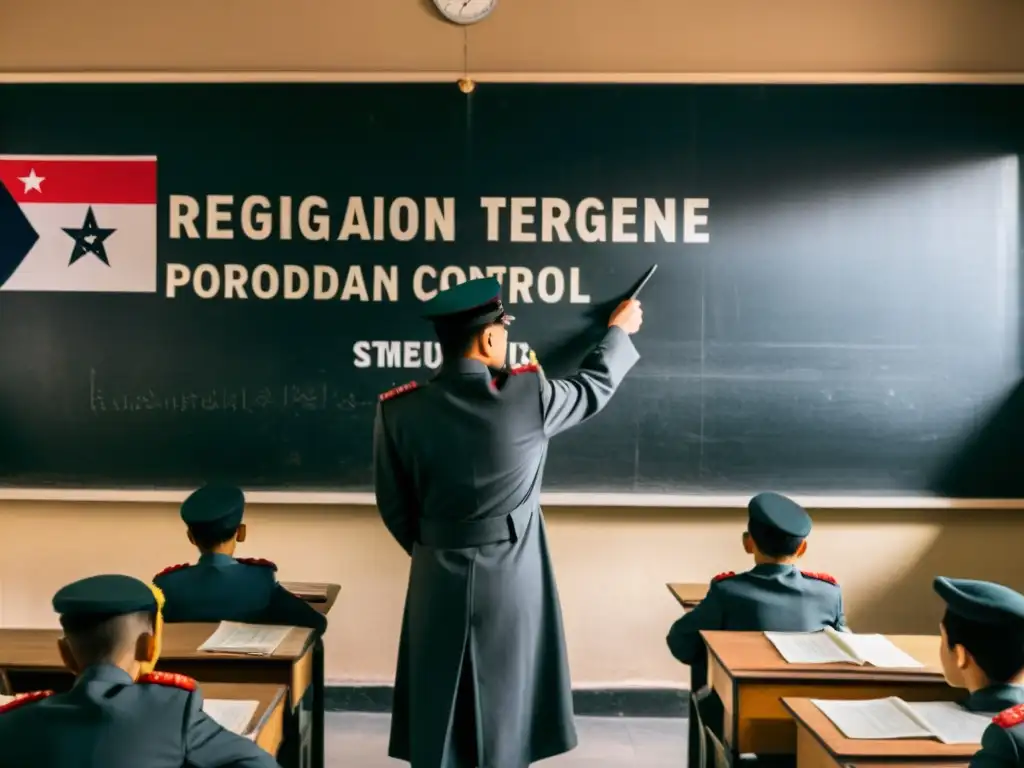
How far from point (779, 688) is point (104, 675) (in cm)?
126

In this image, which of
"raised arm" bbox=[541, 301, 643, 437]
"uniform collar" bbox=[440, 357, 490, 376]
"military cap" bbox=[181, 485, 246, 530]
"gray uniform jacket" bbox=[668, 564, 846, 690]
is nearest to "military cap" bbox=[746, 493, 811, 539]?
"gray uniform jacket" bbox=[668, 564, 846, 690]

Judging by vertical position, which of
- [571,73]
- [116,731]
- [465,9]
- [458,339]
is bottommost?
[116,731]

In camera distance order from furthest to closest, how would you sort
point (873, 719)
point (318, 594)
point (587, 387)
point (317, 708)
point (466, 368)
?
point (318, 594), point (317, 708), point (587, 387), point (466, 368), point (873, 719)

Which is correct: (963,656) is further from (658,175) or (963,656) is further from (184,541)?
(184,541)

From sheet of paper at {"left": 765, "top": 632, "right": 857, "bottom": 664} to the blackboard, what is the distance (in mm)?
1144

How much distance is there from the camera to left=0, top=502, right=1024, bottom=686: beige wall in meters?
2.98

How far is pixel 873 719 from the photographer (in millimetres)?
1345

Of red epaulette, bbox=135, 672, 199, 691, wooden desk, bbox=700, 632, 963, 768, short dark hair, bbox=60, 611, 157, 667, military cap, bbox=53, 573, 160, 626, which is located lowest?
wooden desk, bbox=700, 632, 963, 768

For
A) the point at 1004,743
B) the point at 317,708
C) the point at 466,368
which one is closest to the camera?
the point at 1004,743

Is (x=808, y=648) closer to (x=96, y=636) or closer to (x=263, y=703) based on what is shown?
(x=263, y=703)

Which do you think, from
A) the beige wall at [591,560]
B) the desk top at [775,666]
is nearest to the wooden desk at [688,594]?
the desk top at [775,666]

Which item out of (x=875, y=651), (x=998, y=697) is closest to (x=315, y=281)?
(x=875, y=651)

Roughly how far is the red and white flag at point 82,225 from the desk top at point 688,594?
7.15ft

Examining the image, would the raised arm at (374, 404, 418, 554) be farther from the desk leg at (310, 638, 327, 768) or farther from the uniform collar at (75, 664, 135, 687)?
the uniform collar at (75, 664, 135, 687)
